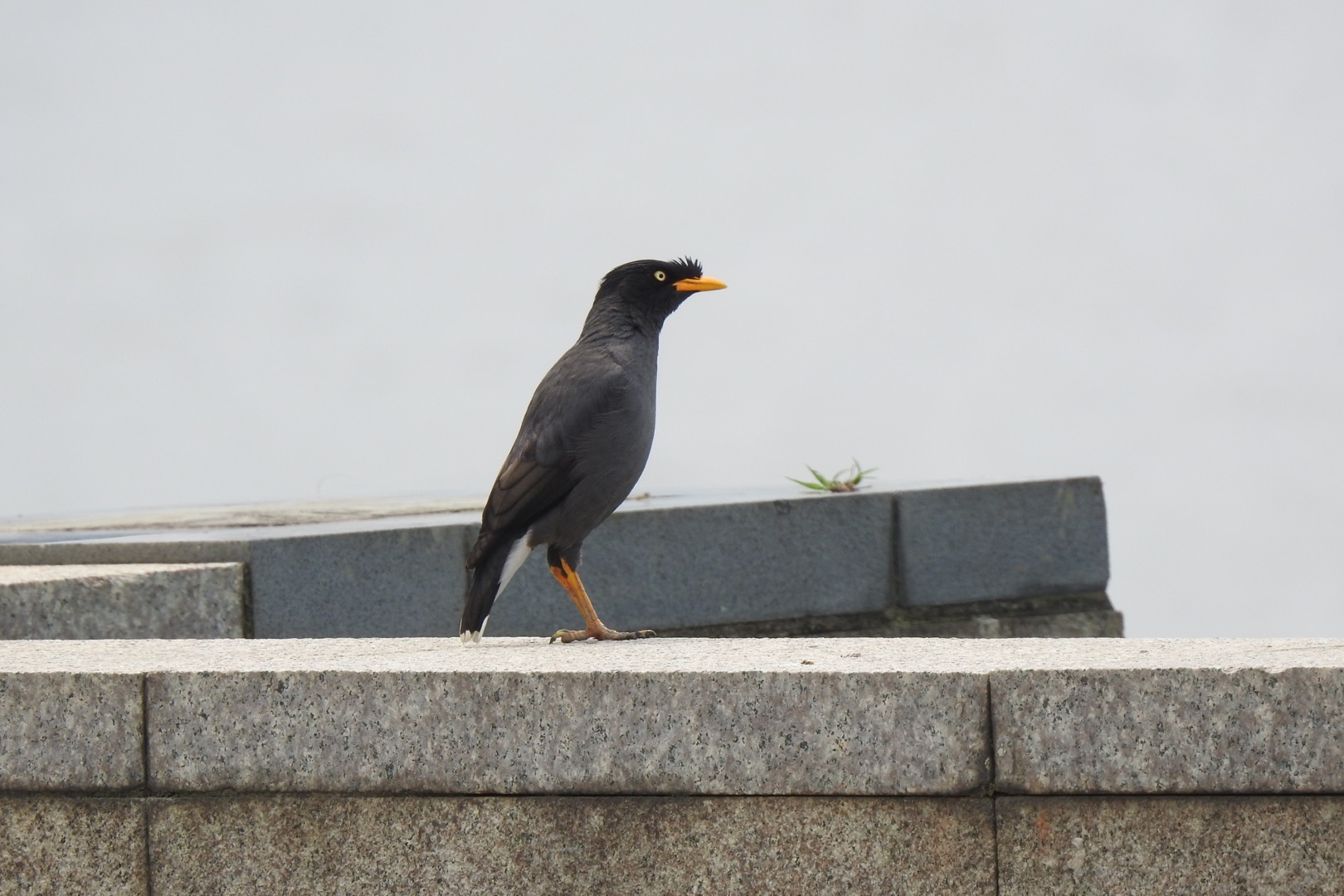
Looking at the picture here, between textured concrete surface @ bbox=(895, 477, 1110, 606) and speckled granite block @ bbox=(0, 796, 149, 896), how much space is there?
16.5 ft

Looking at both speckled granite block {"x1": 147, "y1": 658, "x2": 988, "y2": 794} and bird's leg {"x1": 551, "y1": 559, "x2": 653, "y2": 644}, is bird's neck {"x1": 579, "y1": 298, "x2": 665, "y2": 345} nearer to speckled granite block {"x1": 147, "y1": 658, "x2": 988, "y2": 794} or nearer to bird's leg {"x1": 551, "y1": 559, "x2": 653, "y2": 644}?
bird's leg {"x1": 551, "y1": 559, "x2": 653, "y2": 644}

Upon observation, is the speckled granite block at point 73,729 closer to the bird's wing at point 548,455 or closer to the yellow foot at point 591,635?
the bird's wing at point 548,455

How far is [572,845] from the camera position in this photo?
3.43 metres

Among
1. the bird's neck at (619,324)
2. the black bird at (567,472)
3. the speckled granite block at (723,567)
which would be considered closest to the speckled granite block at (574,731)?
the black bird at (567,472)

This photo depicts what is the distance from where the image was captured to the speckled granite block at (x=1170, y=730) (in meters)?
3.16

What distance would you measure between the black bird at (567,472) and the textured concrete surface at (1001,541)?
354 centimetres

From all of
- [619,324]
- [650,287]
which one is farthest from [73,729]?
[650,287]

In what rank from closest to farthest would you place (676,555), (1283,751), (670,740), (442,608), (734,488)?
(1283,751), (670,740), (442,608), (676,555), (734,488)

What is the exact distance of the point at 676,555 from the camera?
24.4ft

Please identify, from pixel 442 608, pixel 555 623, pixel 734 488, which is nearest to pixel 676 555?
pixel 555 623

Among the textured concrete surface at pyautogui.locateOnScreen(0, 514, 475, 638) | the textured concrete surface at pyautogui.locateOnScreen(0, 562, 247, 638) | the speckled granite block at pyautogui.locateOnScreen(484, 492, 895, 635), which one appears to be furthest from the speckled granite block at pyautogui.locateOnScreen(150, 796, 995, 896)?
the speckled granite block at pyautogui.locateOnScreen(484, 492, 895, 635)

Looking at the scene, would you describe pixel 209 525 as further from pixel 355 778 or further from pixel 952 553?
pixel 355 778

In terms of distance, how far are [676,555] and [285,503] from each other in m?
4.46

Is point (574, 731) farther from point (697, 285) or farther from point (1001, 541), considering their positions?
point (1001, 541)
